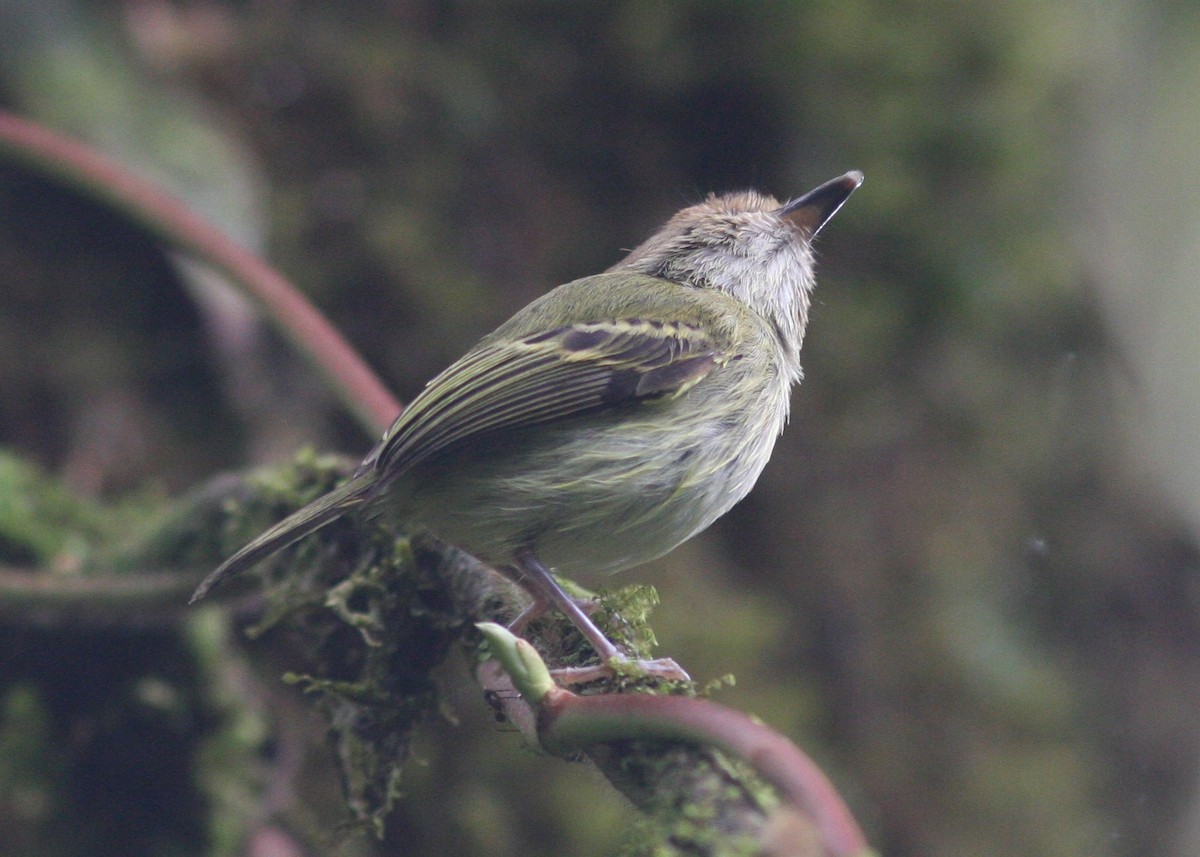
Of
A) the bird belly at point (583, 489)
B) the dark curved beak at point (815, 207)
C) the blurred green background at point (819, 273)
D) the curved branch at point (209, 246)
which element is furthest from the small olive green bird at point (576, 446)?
the blurred green background at point (819, 273)

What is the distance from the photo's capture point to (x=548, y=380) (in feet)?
8.35

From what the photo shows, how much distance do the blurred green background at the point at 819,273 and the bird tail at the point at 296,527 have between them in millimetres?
1568

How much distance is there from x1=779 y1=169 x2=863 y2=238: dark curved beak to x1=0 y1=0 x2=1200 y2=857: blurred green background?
3.77ft

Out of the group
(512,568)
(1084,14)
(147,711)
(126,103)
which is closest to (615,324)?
(512,568)

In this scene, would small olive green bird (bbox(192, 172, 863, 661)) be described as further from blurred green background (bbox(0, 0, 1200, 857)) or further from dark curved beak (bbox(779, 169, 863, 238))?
blurred green background (bbox(0, 0, 1200, 857))

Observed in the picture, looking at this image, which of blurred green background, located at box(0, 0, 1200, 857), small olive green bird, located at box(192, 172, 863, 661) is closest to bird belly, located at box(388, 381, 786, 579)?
small olive green bird, located at box(192, 172, 863, 661)

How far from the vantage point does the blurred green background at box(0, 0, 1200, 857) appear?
4105 mm

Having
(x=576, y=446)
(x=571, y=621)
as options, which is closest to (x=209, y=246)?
(x=576, y=446)

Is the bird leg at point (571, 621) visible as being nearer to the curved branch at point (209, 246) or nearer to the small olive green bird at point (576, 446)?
the small olive green bird at point (576, 446)

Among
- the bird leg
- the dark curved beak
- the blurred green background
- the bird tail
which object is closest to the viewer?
the bird leg

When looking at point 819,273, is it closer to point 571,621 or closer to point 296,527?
point 571,621

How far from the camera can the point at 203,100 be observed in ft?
14.9

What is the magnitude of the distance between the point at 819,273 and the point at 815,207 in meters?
1.31

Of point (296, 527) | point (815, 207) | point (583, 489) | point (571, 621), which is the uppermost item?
point (815, 207)
